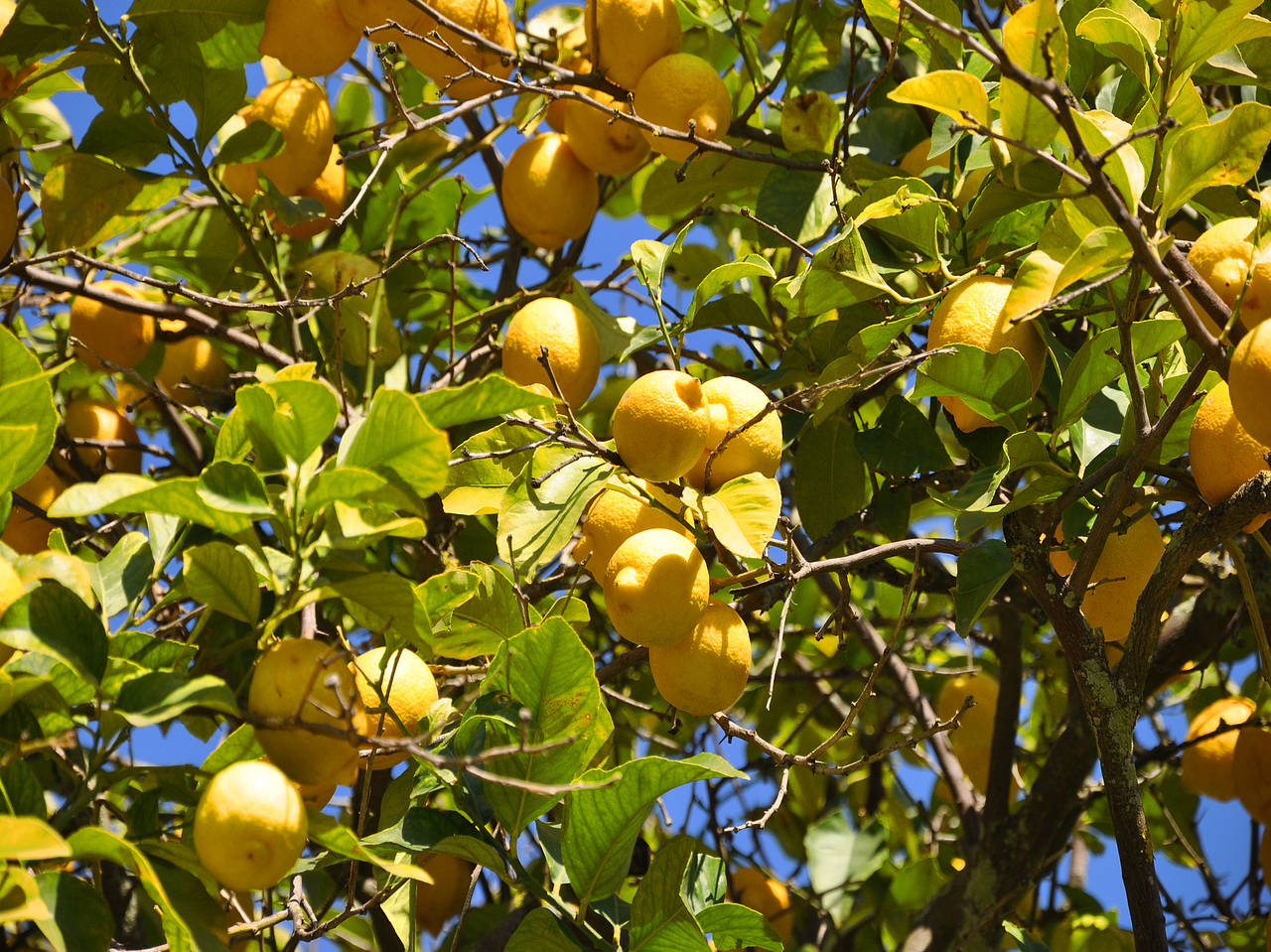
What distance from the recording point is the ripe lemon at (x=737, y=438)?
4.04 ft

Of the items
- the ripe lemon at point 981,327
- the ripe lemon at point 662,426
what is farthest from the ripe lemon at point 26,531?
the ripe lemon at point 981,327

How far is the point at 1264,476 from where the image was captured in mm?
1038

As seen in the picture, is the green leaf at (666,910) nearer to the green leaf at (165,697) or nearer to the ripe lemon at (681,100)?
the green leaf at (165,697)

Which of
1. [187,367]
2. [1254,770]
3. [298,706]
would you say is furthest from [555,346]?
[1254,770]

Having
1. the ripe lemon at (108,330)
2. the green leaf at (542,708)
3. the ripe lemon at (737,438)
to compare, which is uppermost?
the ripe lemon at (108,330)

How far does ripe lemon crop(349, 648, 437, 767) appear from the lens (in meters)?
1.15

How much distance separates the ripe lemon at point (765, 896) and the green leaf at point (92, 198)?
4.83 feet

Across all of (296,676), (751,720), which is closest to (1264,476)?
(296,676)

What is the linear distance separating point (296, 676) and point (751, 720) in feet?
5.94

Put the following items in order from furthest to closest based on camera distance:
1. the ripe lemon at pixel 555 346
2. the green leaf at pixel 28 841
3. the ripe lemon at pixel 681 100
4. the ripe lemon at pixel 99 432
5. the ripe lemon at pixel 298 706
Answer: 1. the ripe lemon at pixel 99 432
2. the ripe lemon at pixel 681 100
3. the ripe lemon at pixel 555 346
4. the ripe lemon at pixel 298 706
5. the green leaf at pixel 28 841

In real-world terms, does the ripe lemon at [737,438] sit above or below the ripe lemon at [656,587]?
above

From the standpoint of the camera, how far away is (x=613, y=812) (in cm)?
106

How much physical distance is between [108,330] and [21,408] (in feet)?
3.15

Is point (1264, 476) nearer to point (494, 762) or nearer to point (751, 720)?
point (494, 762)
